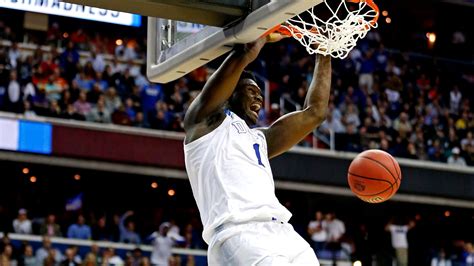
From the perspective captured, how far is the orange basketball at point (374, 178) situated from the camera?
7.59 m

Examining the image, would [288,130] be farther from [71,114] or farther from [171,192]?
[171,192]

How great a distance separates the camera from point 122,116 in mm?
18797

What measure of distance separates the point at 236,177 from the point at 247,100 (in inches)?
25.7

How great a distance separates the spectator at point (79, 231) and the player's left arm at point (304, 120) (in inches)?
417

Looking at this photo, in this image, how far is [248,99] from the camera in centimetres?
635

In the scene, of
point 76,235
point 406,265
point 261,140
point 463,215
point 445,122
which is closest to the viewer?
point 261,140

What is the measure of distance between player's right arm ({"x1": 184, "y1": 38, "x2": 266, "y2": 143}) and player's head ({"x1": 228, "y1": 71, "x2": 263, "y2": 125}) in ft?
0.74

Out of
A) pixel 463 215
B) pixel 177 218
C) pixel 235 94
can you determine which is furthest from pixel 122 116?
pixel 235 94

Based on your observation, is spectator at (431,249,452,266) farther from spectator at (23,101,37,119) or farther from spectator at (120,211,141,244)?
spectator at (23,101,37,119)

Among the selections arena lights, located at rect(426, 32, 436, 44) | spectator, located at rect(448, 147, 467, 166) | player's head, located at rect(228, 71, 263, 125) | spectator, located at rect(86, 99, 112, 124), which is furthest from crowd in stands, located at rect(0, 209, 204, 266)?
arena lights, located at rect(426, 32, 436, 44)

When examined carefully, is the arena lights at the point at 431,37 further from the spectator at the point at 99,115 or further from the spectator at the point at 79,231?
the spectator at the point at 79,231

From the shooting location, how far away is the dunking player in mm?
5746

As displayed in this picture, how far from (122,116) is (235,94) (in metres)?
12.6

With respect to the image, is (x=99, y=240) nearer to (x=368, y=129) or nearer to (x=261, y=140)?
(x=368, y=129)
